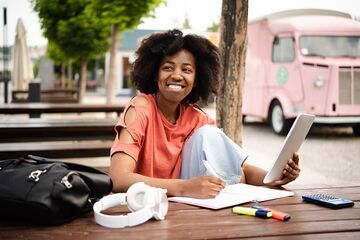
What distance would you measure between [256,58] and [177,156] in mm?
10387

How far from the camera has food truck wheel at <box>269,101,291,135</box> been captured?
10652mm

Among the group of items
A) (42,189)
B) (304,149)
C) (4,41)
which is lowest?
(304,149)

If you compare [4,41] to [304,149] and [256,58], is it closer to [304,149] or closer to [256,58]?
[256,58]

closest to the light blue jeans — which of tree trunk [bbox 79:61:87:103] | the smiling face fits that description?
the smiling face

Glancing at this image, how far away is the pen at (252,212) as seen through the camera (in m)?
1.65

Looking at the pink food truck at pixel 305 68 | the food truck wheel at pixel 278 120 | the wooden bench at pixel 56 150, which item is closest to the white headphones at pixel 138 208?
the wooden bench at pixel 56 150

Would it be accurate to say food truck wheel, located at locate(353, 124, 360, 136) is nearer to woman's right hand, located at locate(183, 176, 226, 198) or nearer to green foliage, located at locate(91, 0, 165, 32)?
green foliage, located at locate(91, 0, 165, 32)

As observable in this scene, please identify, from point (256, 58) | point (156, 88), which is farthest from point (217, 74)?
point (256, 58)

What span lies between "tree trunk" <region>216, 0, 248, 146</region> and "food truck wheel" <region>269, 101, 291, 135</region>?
21.7ft

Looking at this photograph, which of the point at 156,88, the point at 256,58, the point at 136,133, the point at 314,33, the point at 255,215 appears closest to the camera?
the point at 255,215

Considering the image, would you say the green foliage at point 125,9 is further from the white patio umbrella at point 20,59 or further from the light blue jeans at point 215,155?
the light blue jeans at point 215,155

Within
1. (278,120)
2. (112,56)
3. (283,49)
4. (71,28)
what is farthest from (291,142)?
(71,28)

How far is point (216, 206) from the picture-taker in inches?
69.1

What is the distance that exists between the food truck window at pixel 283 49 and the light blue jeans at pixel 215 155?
9096 mm
